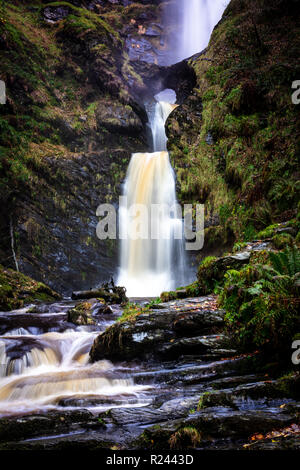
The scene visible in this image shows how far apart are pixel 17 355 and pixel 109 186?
45.2ft

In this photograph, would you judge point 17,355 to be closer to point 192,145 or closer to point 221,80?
point 192,145

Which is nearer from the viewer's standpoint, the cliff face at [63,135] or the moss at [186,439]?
the moss at [186,439]

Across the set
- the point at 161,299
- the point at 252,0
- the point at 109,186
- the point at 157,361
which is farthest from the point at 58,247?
the point at 252,0

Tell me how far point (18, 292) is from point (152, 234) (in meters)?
8.29

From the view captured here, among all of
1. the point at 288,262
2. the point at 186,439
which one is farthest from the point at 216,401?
the point at 288,262

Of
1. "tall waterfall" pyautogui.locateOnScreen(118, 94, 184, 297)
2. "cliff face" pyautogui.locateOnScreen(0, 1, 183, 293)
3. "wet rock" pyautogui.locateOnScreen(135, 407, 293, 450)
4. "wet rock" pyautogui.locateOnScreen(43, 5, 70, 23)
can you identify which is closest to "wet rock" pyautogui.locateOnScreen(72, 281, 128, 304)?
"cliff face" pyautogui.locateOnScreen(0, 1, 183, 293)

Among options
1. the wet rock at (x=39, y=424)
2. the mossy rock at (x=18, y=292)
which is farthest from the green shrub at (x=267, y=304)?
the mossy rock at (x=18, y=292)

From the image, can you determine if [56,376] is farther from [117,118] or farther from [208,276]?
[117,118]

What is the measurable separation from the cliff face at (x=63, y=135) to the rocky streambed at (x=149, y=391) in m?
9.31

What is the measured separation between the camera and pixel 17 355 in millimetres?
5035

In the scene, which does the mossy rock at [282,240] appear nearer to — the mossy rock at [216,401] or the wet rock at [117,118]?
the mossy rock at [216,401]

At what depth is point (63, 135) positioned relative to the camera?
58.7 ft

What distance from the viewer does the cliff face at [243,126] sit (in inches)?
404
